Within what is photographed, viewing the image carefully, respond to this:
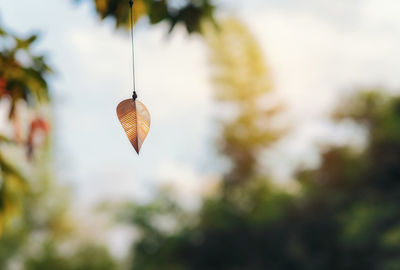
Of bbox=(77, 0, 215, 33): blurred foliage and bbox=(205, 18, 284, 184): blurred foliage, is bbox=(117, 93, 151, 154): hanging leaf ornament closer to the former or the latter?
bbox=(77, 0, 215, 33): blurred foliage

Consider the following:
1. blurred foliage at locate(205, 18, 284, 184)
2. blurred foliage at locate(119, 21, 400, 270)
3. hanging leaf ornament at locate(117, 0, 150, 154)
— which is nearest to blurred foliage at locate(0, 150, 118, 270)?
blurred foliage at locate(119, 21, 400, 270)

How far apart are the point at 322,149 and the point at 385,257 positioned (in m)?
3.24

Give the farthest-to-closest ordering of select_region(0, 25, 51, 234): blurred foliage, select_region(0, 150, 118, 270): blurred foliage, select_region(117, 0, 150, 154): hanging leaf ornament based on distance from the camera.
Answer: select_region(0, 150, 118, 270): blurred foliage < select_region(0, 25, 51, 234): blurred foliage < select_region(117, 0, 150, 154): hanging leaf ornament

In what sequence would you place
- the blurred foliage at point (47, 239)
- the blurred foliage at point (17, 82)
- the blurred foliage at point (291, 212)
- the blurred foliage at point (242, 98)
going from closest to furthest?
the blurred foliage at point (17, 82)
the blurred foliage at point (291, 212)
the blurred foliage at point (47, 239)
the blurred foliage at point (242, 98)

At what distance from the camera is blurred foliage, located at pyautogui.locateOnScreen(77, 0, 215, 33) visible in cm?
241

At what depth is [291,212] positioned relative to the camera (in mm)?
12062

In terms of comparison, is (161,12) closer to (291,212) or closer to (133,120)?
(133,120)

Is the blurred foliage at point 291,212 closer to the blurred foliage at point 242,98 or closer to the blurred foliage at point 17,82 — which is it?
the blurred foliage at point 242,98

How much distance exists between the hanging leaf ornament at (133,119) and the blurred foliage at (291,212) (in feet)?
31.6

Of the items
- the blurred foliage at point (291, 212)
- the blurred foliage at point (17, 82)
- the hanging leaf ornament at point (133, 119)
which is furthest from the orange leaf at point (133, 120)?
the blurred foliage at point (291, 212)

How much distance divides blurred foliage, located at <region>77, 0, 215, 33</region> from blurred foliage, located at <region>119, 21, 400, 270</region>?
8.54 m

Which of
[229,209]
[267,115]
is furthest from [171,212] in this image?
[267,115]

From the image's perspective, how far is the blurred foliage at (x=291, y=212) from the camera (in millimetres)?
10789

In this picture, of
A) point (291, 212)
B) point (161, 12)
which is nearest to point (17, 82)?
point (161, 12)
